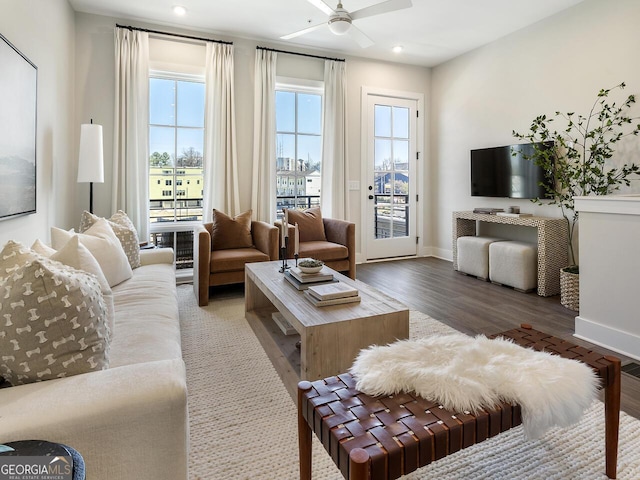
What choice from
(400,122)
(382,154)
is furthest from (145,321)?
(400,122)

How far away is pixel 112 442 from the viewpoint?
93 cm

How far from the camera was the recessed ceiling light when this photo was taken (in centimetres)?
376

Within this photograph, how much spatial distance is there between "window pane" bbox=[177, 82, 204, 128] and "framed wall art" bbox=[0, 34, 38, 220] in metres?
1.88

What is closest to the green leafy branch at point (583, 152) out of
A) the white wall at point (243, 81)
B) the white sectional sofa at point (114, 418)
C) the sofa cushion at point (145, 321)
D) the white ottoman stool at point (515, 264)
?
the white ottoman stool at point (515, 264)

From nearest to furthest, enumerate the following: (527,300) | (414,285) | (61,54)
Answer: (61,54) < (527,300) < (414,285)

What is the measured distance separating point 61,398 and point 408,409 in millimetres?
919

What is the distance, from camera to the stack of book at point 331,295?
2.05 m

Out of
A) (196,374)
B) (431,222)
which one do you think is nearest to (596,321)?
(196,374)

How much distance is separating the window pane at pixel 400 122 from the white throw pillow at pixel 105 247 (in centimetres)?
424

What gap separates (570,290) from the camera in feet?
10.7

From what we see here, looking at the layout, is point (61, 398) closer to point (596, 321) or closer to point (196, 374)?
point (196, 374)

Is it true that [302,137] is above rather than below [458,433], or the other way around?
above

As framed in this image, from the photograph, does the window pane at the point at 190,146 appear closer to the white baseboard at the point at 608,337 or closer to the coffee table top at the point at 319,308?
the coffee table top at the point at 319,308

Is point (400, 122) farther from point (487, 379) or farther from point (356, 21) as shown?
point (487, 379)
